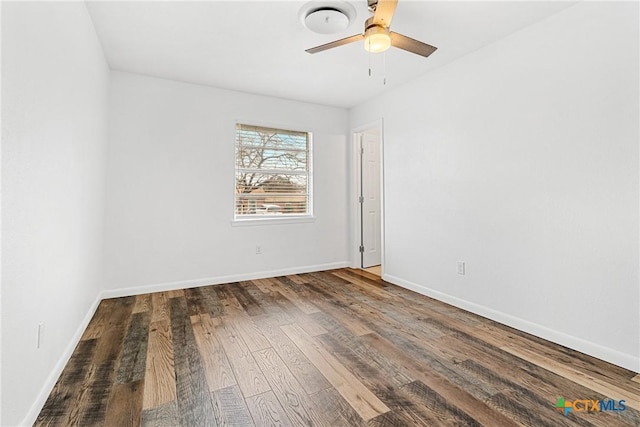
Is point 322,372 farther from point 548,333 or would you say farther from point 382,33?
point 382,33

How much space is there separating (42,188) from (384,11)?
2153 millimetres

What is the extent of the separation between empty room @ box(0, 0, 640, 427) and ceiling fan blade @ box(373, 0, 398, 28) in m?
0.02

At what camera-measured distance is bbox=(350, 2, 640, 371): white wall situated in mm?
1978

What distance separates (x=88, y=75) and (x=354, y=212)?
3503 mm

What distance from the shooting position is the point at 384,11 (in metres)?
1.86

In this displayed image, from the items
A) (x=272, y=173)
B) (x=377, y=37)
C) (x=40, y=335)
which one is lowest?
(x=40, y=335)

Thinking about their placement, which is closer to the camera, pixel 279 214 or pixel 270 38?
pixel 270 38

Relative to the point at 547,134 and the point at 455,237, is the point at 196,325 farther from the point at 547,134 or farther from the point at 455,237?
the point at 547,134

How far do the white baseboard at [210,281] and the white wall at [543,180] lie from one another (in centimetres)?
162

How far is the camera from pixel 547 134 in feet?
7.64

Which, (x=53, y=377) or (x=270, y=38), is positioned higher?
(x=270, y=38)

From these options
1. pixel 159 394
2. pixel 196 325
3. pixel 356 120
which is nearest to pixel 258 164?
pixel 356 120

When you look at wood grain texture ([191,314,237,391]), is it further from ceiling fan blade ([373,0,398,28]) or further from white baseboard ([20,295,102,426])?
ceiling fan blade ([373,0,398,28])

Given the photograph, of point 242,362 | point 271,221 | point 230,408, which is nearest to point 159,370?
point 242,362
